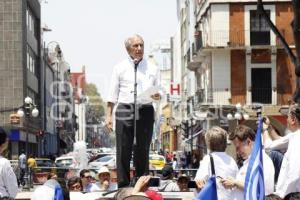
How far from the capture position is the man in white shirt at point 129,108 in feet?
37.2

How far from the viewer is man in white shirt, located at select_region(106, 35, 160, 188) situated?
37.2 ft

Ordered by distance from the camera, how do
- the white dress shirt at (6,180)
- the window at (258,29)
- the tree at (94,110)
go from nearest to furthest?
1. the white dress shirt at (6,180)
2. the window at (258,29)
3. the tree at (94,110)

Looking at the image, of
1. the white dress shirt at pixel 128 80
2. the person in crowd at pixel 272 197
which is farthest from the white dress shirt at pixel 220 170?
the white dress shirt at pixel 128 80

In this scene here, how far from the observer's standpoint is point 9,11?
192 ft

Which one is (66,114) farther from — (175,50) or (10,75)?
(10,75)

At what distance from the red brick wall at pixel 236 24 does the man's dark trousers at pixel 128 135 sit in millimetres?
41738

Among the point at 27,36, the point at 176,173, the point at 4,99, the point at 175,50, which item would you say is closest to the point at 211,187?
the point at 176,173

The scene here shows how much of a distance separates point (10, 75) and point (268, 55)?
1724 centimetres

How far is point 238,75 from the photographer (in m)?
53.1

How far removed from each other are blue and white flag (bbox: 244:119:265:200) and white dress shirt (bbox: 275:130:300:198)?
0.71 feet

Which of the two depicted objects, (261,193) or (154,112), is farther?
(154,112)

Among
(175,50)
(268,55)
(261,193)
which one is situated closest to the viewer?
(261,193)

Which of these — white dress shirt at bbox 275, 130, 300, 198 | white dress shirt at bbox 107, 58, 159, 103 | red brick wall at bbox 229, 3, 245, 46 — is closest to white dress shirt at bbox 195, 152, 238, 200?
white dress shirt at bbox 275, 130, 300, 198

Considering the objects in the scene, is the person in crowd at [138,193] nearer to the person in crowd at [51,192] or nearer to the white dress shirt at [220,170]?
the white dress shirt at [220,170]
